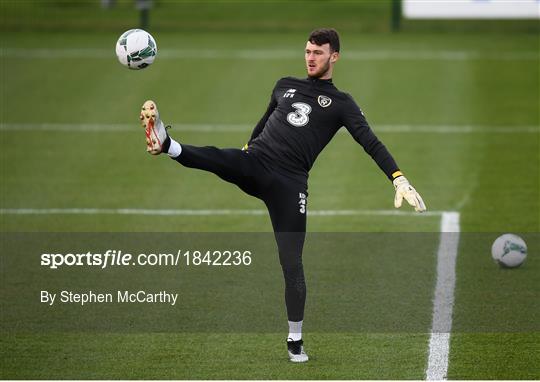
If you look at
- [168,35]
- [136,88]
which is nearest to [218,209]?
[136,88]

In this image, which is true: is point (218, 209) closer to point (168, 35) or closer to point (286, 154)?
point (286, 154)

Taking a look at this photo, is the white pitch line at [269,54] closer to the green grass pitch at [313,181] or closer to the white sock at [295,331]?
the green grass pitch at [313,181]

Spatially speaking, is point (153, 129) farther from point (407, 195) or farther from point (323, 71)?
point (407, 195)

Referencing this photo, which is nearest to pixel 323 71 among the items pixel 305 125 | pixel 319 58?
pixel 319 58

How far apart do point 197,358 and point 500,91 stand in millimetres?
15303

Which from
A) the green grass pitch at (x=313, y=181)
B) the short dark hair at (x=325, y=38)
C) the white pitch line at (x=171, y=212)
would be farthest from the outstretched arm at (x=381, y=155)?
the white pitch line at (x=171, y=212)

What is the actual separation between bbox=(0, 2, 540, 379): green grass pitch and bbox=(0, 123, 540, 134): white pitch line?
6 centimetres

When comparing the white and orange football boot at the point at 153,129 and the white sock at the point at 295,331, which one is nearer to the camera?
the white and orange football boot at the point at 153,129

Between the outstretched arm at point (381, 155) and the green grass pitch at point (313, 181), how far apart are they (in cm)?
161

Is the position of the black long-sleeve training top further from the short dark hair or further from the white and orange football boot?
the white and orange football boot

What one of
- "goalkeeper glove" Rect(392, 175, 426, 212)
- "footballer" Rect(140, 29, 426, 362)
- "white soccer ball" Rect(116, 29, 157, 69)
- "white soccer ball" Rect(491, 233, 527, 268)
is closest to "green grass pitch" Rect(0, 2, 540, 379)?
"white soccer ball" Rect(491, 233, 527, 268)

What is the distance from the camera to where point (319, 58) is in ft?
33.9

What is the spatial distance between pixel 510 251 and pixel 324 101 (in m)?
4.15

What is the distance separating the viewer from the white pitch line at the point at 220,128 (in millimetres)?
21344
